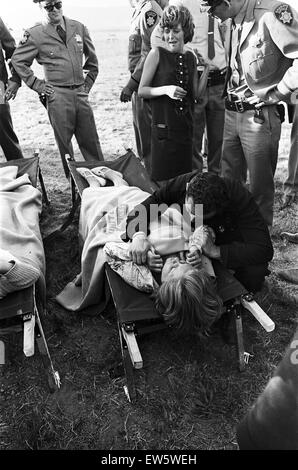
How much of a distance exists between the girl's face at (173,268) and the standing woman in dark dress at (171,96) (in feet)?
4.46

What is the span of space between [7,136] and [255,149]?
2.73 meters

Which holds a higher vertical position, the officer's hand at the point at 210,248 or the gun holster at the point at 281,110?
the gun holster at the point at 281,110

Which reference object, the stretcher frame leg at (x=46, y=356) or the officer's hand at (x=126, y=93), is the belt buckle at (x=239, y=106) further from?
the stretcher frame leg at (x=46, y=356)

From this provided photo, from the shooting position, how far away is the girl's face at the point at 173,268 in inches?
88.1

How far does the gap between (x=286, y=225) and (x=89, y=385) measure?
2.29m

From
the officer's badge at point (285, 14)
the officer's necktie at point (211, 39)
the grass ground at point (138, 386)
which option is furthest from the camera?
the officer's necktie at point (211, 39)

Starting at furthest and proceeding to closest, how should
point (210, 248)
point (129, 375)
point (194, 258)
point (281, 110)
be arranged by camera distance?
point (281, 110)
point (210, 248)
point (194, 258)
point (129, 375)

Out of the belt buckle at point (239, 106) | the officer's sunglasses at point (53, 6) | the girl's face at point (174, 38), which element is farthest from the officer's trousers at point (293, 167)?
the officer's sunglasses at point (53, 6)

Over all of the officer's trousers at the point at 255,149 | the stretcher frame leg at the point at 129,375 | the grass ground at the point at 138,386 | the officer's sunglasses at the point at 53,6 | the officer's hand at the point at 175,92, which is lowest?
the grass ground at the point at 138,386

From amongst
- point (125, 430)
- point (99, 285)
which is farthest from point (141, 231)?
point (125, 430)

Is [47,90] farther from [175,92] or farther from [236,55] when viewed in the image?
[236,55]

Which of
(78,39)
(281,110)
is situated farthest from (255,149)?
(78,39)

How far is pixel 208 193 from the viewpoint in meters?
2.36

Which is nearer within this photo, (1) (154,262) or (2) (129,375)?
(2) (129,375)
